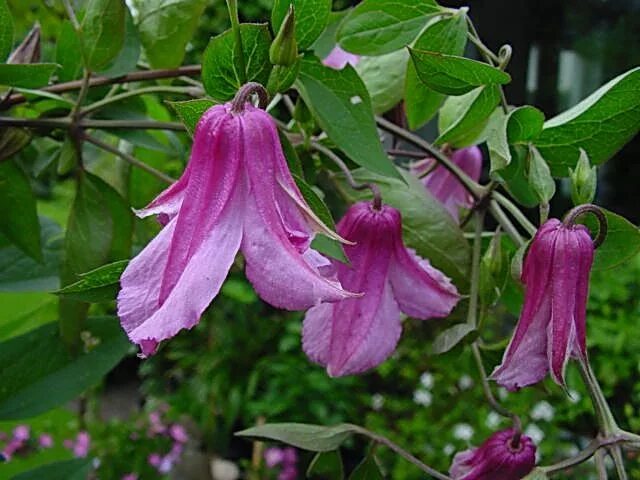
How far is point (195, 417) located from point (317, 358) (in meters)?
1.97

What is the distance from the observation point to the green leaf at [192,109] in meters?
0.31

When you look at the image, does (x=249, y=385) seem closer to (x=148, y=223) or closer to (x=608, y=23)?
(x=608, y=23)

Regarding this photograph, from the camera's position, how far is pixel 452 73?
1.17 feet

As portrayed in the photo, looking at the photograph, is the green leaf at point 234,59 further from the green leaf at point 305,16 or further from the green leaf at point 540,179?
the green leaf at point 540,179

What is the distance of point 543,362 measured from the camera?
13.7 inches

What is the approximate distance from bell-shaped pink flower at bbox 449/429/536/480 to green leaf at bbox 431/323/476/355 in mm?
69

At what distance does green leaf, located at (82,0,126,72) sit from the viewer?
15.7 inches

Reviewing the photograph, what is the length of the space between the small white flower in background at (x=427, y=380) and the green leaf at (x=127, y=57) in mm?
1477

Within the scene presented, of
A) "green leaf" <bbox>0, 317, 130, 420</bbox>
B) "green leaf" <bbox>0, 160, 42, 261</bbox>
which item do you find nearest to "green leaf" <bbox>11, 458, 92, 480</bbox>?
"green leaf" <bbox>0, 317, 130, 420</bbox>

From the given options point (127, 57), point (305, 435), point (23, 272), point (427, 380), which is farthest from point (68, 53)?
point (427, 380)

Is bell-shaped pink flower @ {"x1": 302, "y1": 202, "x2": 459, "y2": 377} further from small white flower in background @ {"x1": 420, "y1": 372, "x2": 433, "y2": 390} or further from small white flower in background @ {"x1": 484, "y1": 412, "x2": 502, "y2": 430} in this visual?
small white flower in background @ {"x1": 420, "y1": 372, "x2": 433, "y2": 390}

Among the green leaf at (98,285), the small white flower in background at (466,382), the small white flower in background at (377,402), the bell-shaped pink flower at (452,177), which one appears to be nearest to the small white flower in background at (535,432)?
the small white flower in background at (466,382)

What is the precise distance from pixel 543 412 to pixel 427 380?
317 mm

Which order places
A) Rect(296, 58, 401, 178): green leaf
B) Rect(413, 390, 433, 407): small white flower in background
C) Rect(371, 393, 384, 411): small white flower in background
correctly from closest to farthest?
Rect(296, 58, 401, 178): green leaf, Rect(413, 390, 433, 407): small white flower in background, Rect(371, 393, 384, 411): small white flower in background
